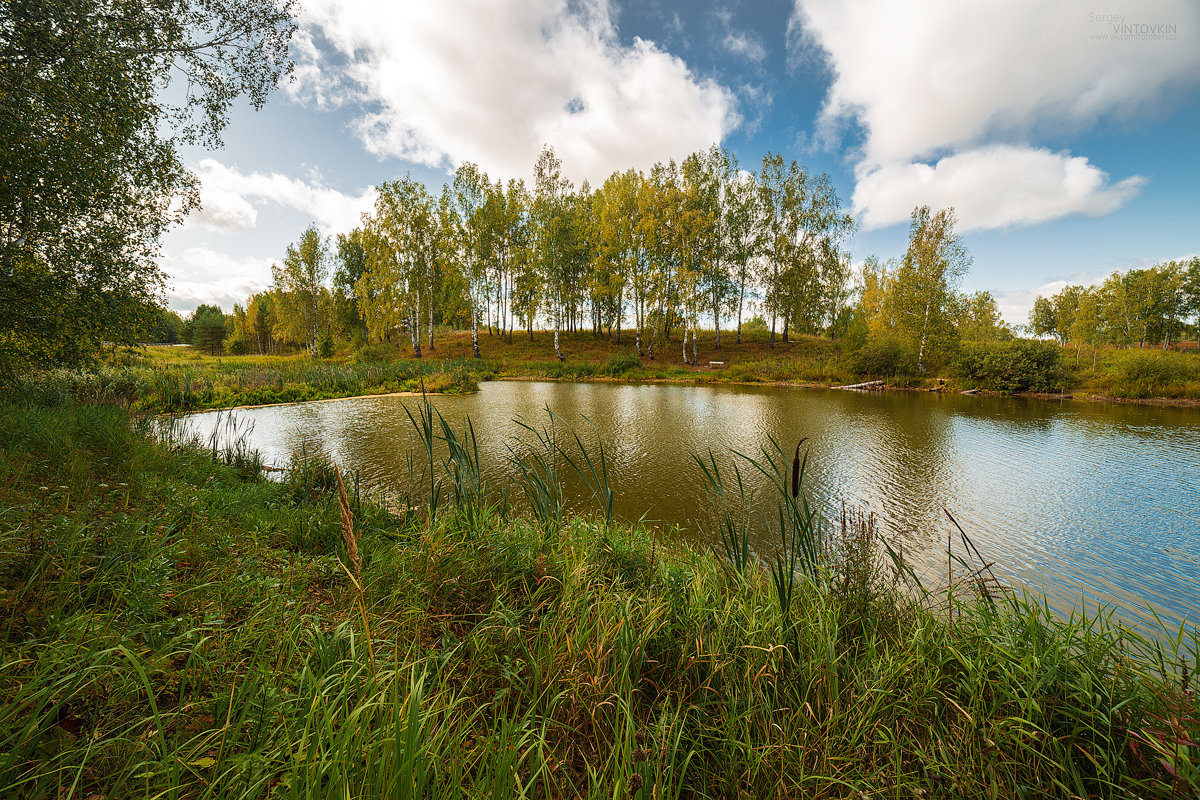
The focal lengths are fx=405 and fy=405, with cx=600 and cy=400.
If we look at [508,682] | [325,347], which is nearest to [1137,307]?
[508,682]

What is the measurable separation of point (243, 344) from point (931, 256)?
85.3 m

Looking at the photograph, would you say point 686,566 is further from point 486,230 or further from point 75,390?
point 486,230

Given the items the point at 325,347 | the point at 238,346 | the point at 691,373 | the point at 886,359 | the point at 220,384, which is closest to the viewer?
the point at 220,384

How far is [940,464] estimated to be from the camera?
8.89m

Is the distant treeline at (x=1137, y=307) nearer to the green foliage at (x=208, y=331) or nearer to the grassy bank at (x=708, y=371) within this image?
the grassy bank at (x=708, y=371)

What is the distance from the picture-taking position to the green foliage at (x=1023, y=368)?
21.4m

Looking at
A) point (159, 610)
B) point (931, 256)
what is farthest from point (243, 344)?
point (931, 256)

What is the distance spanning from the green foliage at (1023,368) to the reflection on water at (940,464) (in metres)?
4.05

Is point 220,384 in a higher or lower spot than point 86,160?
lower

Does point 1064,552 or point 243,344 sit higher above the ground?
point 243,344

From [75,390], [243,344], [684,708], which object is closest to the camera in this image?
[684,708]

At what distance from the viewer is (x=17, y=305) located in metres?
6.03

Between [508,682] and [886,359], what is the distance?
1166 inches

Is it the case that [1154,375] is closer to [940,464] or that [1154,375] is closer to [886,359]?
[886,359]
